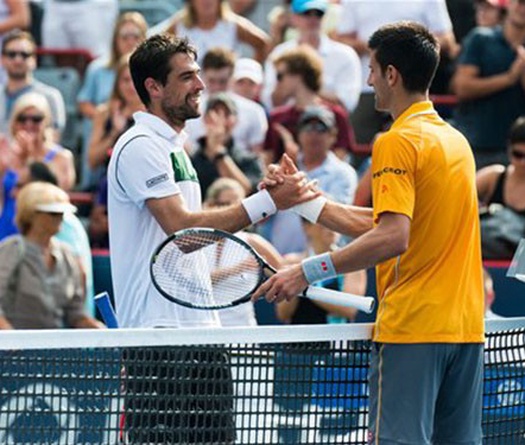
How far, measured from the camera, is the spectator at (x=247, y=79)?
39.1 feet

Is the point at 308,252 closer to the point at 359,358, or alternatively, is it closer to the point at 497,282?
the point at 497,282

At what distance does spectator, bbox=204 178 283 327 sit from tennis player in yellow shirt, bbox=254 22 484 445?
6.96 feet

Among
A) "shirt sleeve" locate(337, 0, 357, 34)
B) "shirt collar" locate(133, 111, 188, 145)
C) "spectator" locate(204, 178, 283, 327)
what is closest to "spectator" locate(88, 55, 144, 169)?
"spectator" locate(204, 178, 283, 327)

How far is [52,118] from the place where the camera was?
1197 centimetres

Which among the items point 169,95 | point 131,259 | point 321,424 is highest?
point 169,95

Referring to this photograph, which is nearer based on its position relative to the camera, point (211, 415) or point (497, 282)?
point (211, 415)

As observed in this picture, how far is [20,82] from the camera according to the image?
12.1 meters

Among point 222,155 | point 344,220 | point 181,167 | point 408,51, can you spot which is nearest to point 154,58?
point 181,167

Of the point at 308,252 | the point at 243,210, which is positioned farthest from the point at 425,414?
the point at 308,252

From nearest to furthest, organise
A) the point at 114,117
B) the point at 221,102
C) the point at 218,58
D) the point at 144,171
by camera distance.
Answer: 1. the point at 144,171
2. the point at 221,102
3. the point at 114,117
4. the point at 218,58

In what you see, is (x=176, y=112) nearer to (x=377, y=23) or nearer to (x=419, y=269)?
(x=419, y=269)

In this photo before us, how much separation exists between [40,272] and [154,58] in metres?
3.50

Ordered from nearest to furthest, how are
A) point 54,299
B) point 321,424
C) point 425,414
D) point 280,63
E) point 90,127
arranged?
Result: point 425,414 < point 321,424 < point 54,299 < point 280,63 < point 90,127

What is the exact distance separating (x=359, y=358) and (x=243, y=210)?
74 centimetres
